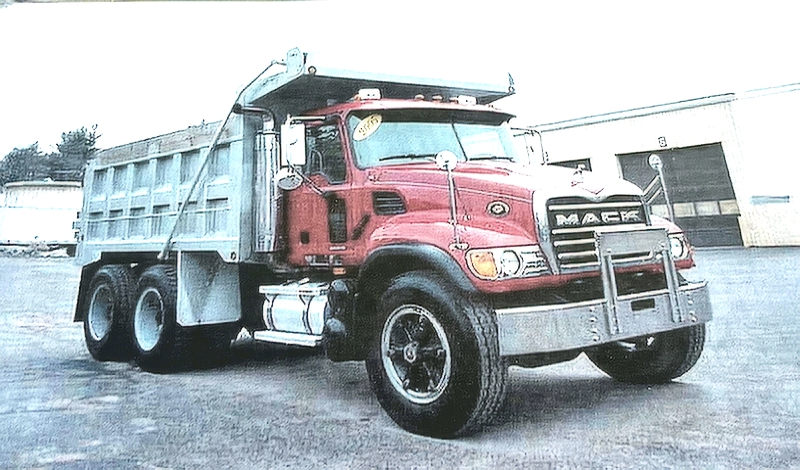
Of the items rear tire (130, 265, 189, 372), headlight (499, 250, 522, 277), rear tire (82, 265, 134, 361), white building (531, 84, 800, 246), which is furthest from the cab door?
rear tire (82, 265, 134, 361)

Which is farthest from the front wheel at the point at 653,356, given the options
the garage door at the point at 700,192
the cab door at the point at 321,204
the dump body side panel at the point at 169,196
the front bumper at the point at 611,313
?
the dump body side panel at the point at 169,196

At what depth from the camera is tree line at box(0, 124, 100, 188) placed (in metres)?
1.48

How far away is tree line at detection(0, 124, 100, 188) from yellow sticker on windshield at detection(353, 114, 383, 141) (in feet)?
2.44

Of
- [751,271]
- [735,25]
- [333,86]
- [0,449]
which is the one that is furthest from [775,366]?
[0,449]

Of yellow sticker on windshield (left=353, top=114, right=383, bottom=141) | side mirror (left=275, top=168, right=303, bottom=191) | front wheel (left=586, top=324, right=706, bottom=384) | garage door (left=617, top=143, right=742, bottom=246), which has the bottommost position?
front wheel (left=586, top=324, right=706, bottom=384)

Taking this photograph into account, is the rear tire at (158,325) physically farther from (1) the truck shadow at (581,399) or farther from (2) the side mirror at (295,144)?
(1) the truck shadow at (581,399)

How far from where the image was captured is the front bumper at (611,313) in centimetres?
140

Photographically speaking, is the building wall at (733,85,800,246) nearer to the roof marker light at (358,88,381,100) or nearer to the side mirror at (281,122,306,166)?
the roof marker light at (358,88,381,100)

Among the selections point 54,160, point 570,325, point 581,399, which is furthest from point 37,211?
point 581,399

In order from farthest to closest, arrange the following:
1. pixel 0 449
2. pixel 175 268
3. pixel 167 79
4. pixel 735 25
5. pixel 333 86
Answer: pixel 175 268 → pixel 333 86 → pixel 167 79 → pixel 735 25 → pixel 0 449

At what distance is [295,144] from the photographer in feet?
5.91

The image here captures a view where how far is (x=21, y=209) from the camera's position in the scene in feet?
5.18

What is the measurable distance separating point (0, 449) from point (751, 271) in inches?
Result: 77.2

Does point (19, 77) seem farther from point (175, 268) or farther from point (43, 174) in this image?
point (175, 268)
